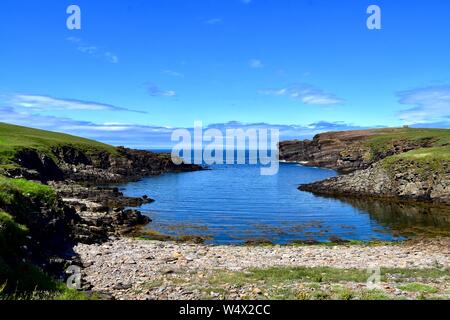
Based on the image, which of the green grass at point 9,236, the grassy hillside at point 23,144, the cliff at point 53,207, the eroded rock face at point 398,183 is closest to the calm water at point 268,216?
the cliff at point 53,207

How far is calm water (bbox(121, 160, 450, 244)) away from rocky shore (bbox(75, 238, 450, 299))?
24.7 ft

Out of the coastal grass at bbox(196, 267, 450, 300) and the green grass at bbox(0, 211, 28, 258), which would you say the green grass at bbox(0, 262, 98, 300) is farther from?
the coastal grass at bbox(196, 267, 450, 300)

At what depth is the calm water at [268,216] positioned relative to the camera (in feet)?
175

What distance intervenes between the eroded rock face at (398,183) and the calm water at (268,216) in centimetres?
871

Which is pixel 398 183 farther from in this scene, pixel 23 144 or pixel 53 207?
pixel 23 144

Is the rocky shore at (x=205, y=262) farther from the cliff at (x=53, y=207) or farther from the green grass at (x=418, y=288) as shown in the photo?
the cliff at (x=53, y=207)

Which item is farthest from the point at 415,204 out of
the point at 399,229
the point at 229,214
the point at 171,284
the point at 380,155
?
the point at 380,155

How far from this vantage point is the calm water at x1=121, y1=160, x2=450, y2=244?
53.4 m

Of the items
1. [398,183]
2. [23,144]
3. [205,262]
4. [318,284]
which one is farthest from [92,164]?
[318,284]

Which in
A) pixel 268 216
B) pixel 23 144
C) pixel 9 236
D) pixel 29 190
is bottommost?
pixel 268 216

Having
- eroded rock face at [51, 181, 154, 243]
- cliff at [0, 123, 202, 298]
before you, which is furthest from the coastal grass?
eroded rock face at [51, 181, 154, 243]

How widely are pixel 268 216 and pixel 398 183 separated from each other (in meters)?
38.4

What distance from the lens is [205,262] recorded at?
34562 mm

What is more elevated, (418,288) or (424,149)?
(424,149)
